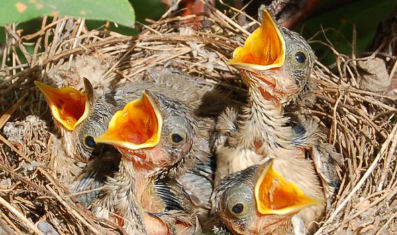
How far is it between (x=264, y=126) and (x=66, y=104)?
28.4 inches

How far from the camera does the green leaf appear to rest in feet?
4.02

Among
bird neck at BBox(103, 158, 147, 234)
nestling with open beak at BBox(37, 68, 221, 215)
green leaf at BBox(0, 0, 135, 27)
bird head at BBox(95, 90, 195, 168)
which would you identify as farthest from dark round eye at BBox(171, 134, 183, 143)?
green leaf at BBox(0, 0, 135, 27)

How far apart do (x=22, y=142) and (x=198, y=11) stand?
916 millimetres

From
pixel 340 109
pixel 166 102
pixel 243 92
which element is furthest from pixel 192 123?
pixel 340 109

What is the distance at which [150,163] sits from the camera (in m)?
1.95

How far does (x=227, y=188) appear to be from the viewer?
1.94 meters

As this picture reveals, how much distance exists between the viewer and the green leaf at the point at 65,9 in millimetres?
1226

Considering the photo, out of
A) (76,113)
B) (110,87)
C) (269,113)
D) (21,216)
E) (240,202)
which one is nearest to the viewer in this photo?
(21,216)

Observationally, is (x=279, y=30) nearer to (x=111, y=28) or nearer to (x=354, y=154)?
(x=354, y=154)

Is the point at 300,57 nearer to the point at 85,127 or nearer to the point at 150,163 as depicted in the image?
the point at 150,163

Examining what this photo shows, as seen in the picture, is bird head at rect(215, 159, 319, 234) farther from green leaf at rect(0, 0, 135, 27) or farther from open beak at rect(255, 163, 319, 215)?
green leaf at rect(0, 0, 135, 27)

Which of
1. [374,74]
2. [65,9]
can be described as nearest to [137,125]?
[65,9]

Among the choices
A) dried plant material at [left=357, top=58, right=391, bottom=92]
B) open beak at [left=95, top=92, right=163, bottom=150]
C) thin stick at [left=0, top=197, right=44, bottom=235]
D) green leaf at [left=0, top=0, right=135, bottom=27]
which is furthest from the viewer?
dried plant material at [left=357, top=58, right=391, bottom=92]

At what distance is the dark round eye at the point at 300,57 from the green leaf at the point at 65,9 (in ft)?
2.84
